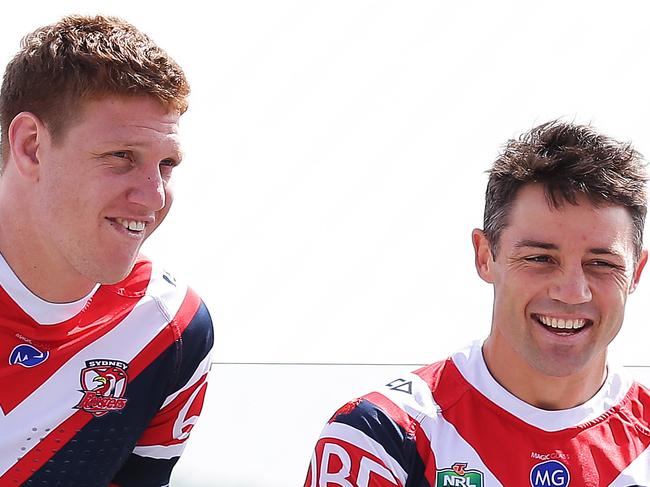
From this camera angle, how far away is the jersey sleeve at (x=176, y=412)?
1844 mm

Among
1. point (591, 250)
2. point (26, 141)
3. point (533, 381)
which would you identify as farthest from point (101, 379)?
point (591, 250)

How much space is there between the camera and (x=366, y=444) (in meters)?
1.50

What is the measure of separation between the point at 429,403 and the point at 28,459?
73 cm

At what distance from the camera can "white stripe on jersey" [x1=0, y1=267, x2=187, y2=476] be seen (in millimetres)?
1676

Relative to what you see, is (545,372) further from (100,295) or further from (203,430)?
(203,430)

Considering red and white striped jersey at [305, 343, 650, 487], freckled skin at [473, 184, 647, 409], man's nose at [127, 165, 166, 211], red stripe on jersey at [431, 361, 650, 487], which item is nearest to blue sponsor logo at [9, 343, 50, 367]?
man's nose at [127, 165, 166, 211]

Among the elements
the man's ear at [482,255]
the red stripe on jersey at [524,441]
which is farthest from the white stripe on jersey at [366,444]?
the man's ear at [482,255]

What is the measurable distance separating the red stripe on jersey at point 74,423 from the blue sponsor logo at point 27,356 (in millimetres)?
123

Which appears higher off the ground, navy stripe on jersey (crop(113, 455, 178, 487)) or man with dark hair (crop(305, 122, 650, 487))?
man with dark hair (crop(305, 122, 650, 487))

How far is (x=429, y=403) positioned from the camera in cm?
158

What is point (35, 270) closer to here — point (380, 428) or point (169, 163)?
point (169, 163)

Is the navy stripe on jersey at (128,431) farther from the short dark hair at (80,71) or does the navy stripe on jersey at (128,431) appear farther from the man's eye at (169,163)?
the short dark hair at (80,71)

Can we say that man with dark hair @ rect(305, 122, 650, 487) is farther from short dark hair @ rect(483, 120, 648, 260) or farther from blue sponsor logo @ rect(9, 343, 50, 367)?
blue sponsor logo @ rect(9, 343, 50, 367)

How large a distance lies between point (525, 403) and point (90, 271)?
78 cm
